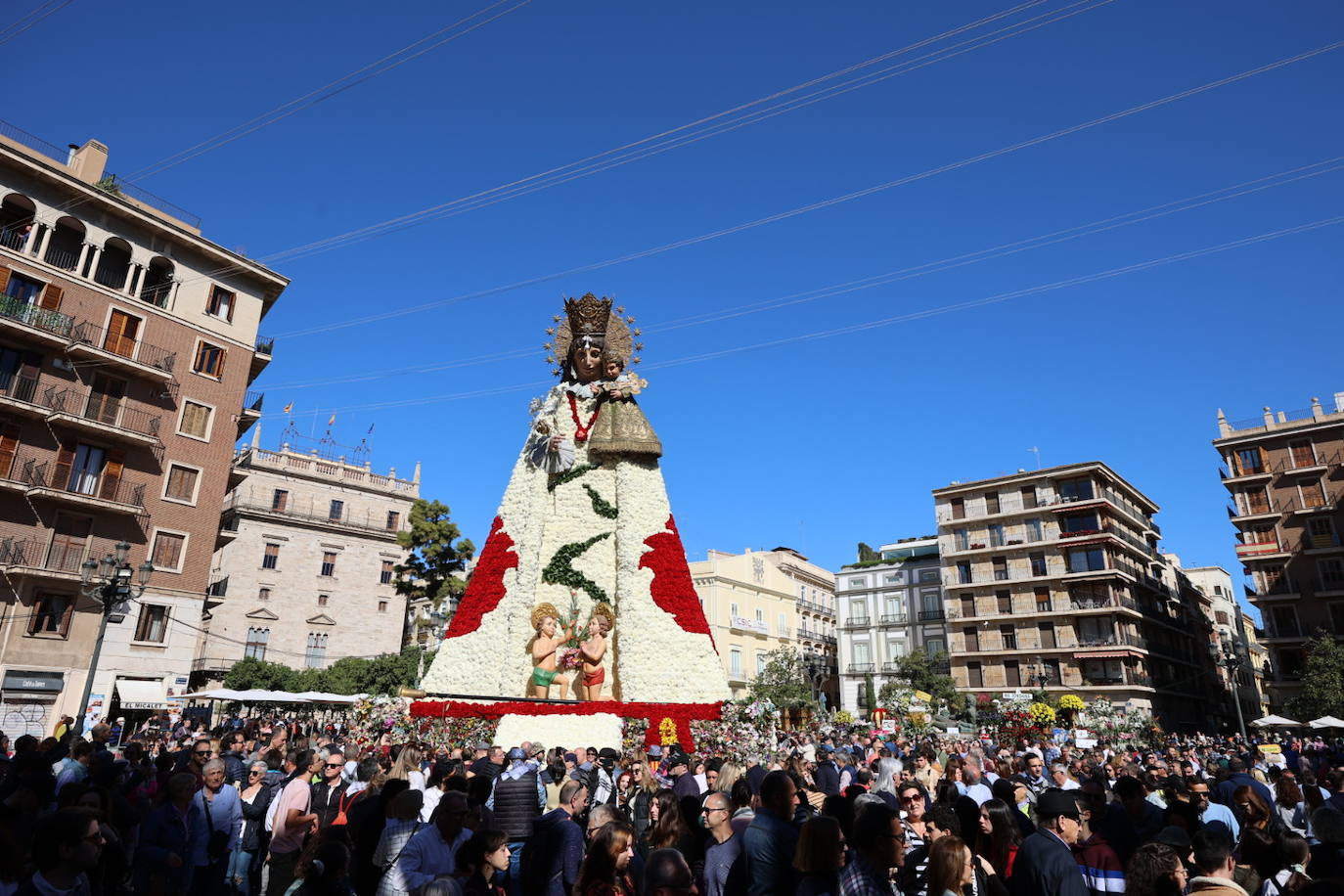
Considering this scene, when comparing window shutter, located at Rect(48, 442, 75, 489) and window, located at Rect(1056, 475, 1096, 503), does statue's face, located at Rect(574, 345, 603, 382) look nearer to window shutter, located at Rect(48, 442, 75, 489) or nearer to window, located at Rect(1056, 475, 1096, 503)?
window shutter, located at Rect(48, 442, 75, 489)

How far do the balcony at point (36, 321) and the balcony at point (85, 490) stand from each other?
13.5 ft

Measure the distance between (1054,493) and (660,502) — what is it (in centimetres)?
3914

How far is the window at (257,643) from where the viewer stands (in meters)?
44.0

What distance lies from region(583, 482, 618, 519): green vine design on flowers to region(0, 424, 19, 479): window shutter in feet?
64.2

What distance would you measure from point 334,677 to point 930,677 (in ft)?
113

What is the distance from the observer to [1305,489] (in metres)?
47.8

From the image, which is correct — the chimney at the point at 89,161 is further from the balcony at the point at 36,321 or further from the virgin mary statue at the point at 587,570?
the virgin mary statue at the point at 587,570

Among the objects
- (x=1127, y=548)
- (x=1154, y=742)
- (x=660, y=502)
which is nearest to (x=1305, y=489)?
(x=1127, y=548)

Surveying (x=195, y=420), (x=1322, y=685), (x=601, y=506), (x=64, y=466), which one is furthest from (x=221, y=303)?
(x=1322, y=685)

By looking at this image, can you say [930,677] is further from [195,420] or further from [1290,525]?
[195,420]

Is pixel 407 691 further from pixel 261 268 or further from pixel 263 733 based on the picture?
pixel 261 268

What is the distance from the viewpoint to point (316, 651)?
4641 centimetres

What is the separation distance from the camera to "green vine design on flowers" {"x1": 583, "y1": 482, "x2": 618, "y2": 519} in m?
21.0

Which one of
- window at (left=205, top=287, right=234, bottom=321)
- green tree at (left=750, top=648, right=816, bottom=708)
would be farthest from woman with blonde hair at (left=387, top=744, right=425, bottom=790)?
green tree at (left=750, top=648, right=816, bottom=708)
